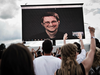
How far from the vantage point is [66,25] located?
19.5 feet

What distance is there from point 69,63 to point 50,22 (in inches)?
181

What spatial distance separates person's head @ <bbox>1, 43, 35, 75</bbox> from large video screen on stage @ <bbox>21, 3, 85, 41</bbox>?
5.01m

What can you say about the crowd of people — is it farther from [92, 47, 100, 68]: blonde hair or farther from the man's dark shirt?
the man's dark shirt

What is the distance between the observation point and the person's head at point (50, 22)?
584cm

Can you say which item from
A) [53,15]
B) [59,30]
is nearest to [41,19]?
[53,15]

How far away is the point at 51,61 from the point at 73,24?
177 inches

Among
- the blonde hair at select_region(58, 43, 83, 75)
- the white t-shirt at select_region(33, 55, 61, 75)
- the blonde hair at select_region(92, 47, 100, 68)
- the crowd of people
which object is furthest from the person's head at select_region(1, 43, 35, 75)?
the blonde hair at select_region(92, 47, 100, 68)

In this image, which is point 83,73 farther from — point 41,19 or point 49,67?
point 41,19

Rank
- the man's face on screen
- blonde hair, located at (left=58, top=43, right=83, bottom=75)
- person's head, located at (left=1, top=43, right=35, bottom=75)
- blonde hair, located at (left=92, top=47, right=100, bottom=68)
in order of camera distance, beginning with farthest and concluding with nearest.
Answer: the man's face on screen
blonde hair, located at (left=92, top=47, right=100, bottom=68)
blonde hair, located at (left=58, top=43, right=83, bottom=75)
person's head, located at (left=1, top=43, right=35, bottom=75)

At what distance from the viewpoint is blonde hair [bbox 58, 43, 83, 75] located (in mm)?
1325

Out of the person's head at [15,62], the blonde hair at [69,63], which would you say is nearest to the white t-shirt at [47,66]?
the blonde hair at [69,63]

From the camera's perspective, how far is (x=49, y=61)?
1.82 metres

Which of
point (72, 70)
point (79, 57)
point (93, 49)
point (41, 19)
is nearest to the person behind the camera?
point (72, 70)

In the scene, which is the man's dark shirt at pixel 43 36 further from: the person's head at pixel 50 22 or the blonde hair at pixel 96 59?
the blonde hair at pixel 96 59
